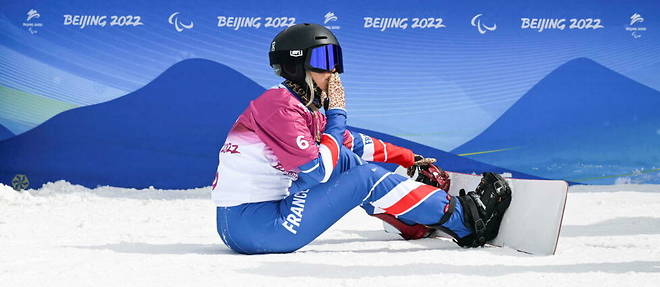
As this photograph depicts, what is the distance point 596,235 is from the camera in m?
3.66

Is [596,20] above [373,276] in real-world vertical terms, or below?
above

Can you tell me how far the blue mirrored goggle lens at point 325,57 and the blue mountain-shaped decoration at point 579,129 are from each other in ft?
12.2

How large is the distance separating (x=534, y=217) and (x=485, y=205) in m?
0.20

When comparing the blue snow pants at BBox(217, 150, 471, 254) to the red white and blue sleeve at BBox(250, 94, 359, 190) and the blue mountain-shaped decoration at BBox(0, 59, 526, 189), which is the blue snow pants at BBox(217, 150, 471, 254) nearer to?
the red white and blue sleeve at BBox(250, 94, 359, 190)

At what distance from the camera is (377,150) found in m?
3.21

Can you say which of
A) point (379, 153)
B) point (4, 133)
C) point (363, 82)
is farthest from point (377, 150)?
point (4, 133)

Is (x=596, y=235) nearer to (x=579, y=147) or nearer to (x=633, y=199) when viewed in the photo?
(x=633, y=199)

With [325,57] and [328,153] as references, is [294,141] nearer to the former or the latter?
[328,153]

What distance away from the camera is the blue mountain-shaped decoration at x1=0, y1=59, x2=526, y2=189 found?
6.28 metres

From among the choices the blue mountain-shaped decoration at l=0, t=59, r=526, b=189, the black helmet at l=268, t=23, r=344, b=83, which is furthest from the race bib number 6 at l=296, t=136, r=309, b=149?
the blue mountain-shaped decoration at l=0, t=59, r=526, b=189

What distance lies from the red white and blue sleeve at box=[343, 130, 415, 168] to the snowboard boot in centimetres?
32

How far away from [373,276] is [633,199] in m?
3.78

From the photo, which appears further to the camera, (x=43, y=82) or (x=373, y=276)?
(x=43, y=82)

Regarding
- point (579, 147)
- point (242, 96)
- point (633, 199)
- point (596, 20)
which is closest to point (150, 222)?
point (242, 96)
